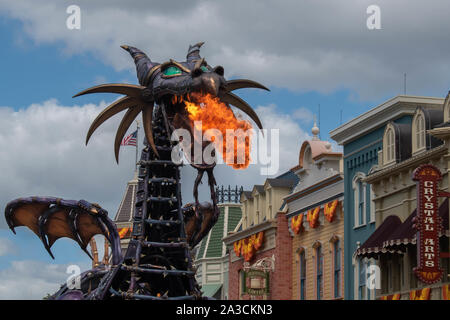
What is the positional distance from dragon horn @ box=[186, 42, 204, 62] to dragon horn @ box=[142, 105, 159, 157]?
1354mm

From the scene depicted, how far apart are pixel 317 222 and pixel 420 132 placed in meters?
11.0

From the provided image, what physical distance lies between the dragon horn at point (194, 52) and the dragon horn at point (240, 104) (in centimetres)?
103

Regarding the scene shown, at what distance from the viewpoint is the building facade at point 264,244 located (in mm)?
44250

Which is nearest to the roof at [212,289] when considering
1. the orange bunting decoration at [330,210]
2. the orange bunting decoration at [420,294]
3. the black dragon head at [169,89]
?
the orange bunting decoration at [330,210]

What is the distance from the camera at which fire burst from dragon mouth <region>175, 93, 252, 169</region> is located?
62.7 ft

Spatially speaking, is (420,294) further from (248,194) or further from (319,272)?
(248,194)

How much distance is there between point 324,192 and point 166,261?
2122 centimetres

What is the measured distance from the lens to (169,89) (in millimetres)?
19406

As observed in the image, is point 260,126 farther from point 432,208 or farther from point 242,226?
point 242,226

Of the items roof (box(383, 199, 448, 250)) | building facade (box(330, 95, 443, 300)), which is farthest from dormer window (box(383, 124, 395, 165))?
roof (box(383, 199, 448, 250))

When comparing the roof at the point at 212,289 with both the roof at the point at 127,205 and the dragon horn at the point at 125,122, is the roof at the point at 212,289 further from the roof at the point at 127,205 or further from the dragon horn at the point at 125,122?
the dragon horn at the point at 125,122

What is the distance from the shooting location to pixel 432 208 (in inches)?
1035
